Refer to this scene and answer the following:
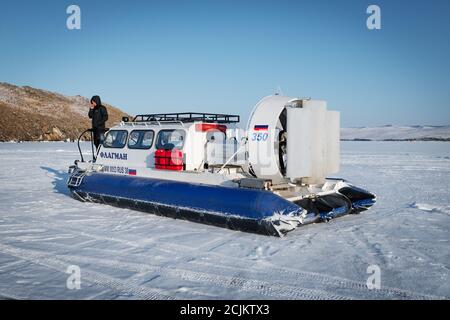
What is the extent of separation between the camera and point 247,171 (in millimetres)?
6465

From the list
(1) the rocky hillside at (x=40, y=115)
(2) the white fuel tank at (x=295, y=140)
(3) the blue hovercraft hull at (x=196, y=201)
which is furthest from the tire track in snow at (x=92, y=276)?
(1) the rocky hillside at (x=40, y=115)

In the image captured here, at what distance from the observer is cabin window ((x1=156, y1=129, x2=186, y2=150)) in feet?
23.1

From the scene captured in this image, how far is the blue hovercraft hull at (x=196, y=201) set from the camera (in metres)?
5.00

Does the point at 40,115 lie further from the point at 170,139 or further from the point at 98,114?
the point at 170,139

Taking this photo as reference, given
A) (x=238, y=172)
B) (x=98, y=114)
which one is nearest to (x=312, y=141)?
(x=238, y=172)

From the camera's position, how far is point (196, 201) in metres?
5.71

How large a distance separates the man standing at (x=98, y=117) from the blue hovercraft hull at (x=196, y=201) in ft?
4.42

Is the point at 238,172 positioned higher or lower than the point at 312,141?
lower

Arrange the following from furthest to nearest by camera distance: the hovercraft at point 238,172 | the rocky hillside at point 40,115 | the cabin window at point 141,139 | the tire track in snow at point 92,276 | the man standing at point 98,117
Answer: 1. the rocky hillside at point 40,115
2. the man standing at point 98,117
3. the cabin window at point 141,139
4. the hovercraft at point 238,172
5. the tire track in snow at point 92,276

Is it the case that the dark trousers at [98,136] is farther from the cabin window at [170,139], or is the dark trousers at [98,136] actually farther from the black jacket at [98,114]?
the cabin window at [170,139]

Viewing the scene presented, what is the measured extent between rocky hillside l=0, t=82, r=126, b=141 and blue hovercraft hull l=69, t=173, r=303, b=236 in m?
47.1

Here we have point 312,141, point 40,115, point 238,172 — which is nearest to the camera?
point 312,141

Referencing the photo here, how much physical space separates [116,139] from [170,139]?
1.65 metres
